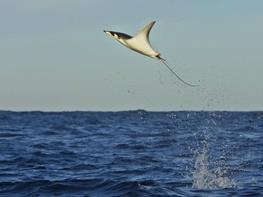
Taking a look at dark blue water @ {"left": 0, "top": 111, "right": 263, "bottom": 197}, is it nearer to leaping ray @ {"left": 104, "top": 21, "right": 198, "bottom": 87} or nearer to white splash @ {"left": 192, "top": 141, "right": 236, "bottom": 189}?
white splash @ {"left": 192, "top": 141, "right": 236, "bottom": 189}

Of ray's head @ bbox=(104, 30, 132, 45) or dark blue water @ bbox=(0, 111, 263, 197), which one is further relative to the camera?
dark blue water @ bbox=(0, 111, 263, 197)

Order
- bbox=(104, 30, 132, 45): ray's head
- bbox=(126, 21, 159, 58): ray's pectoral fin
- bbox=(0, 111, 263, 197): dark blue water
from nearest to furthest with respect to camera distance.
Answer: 1. bbox=(126, 21, 159, 58): ray's pectoral fin
2. bbox=(104, 30, 132, 45): ray's head
3. bbox=(0, 111, 263, 197): dark blue water

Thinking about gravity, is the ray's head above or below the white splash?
above

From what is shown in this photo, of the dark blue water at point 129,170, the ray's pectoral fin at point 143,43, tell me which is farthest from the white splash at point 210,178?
the ray's pectoral fin at point 143,43

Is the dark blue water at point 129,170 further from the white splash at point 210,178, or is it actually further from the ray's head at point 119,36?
the ray's head at point 119,36

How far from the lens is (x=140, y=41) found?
1072 centimetres

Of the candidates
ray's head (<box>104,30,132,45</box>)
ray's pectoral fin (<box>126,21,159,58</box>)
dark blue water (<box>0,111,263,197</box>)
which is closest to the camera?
ray's pectoral fin (<box>126,21,159,58</box>)

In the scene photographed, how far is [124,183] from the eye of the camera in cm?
2041

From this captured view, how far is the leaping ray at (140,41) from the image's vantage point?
10.6 metres

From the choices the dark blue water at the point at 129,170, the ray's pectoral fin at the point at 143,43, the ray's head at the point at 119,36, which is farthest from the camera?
the dark blue water at the point at 129,170

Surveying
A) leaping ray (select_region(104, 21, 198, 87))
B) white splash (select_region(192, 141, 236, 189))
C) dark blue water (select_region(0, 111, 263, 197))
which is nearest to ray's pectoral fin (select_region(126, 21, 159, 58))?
leaping ray (select_region(104, 21, 198, 87))

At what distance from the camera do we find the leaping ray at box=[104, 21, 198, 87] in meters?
10.6

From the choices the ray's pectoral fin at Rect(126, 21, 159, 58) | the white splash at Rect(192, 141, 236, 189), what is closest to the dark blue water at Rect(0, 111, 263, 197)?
→ the white splash at Rect(192, 141, 236, 189)

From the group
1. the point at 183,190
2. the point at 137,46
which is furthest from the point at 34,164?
the point at 137,46
